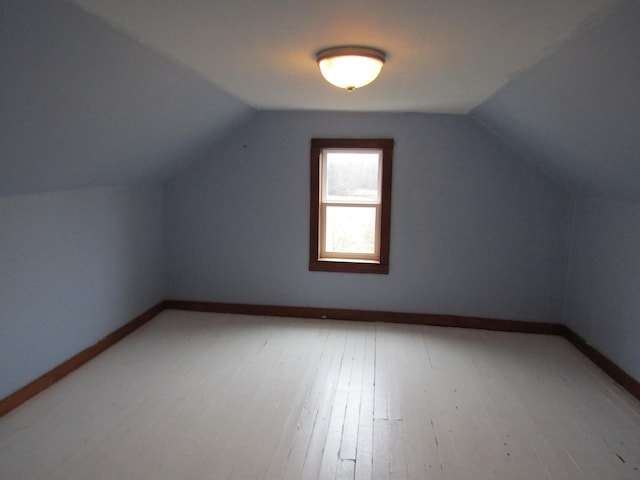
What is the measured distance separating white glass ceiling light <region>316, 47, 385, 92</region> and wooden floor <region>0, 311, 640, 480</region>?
1.90m

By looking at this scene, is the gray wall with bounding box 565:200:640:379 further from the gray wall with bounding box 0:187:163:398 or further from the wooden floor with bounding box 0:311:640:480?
the gray wall with bounding box 0:187:163:398

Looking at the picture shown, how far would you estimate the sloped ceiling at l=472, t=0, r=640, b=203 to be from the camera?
174cm

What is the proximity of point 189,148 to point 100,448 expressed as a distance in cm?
245

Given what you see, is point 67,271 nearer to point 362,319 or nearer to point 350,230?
point 350,230

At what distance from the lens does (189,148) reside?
3.95 m

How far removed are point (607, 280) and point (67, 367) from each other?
392cm

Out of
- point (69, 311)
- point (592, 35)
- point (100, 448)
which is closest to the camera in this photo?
point (592, 35)

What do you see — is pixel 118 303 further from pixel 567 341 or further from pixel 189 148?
pixel 567 341

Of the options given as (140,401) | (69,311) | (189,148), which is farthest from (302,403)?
(189,148)

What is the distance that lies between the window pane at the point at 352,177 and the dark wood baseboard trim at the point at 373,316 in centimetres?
108

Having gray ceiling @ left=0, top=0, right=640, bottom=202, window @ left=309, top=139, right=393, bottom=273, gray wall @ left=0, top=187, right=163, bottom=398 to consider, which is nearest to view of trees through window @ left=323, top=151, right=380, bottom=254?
window @ left=309, top=139, right=393, bottom=273

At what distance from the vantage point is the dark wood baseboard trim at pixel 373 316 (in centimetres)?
414

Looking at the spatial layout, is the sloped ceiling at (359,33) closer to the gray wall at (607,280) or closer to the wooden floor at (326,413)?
the gray wall at (607,280)

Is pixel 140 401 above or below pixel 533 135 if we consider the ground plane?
below
